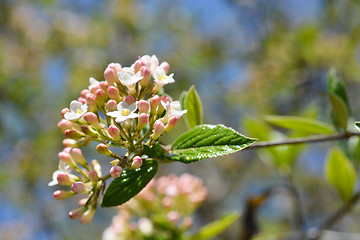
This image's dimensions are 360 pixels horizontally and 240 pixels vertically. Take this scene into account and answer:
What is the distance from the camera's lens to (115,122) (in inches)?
35.6

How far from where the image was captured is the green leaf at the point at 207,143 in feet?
2.55

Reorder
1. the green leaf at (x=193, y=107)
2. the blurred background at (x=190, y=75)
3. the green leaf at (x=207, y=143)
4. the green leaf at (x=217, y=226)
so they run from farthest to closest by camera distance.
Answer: the blurred background at (x=190, y=75)
the green leaf at (x=217, y=226)
the green leaf at (x=193, y=107)
the green leaf at (x=207, y=143)

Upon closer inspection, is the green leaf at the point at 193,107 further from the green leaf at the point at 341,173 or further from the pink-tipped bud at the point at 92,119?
the green leaf at the point at 341,173

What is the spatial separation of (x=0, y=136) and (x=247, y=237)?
3.98 meters

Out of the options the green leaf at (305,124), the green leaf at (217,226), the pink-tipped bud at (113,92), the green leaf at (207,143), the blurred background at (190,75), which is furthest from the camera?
the blurred background at (190,75)

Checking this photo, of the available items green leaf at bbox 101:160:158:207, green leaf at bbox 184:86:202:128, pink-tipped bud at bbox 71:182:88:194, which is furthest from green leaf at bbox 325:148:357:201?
pink-tipped bud at bbox 71:182:88:194

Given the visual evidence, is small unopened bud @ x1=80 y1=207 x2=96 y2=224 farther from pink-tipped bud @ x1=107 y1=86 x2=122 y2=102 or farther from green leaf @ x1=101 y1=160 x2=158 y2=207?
pink-tipped bud @ x1=107 y1=86 x2=122 y2=102

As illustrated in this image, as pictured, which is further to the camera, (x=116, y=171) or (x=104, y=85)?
(x=104, y=85)

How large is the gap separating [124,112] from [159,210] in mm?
943

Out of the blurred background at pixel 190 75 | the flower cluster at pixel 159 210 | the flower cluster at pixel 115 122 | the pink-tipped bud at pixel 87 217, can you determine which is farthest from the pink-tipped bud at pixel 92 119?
the blurred background at pixel 190 75

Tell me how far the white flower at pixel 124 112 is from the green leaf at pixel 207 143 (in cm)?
14

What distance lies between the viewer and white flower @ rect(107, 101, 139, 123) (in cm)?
81

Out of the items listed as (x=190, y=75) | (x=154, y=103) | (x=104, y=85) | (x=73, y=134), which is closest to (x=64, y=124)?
(x=73, y=134)

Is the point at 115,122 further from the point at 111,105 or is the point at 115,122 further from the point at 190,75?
the point at 190,75
